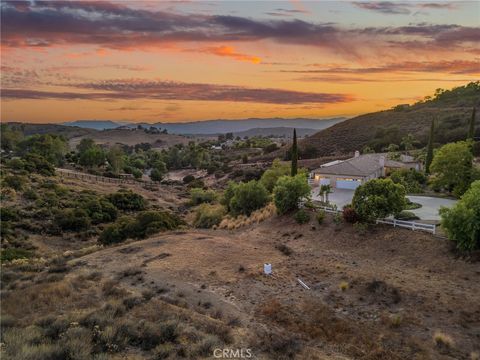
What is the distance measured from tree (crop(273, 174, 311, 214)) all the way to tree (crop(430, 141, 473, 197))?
11455 millimetres

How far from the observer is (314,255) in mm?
19984

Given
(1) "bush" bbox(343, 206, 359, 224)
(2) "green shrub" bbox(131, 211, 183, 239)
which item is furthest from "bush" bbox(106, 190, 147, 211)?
(1) "bush" bbox(343, 206, 359, 224)

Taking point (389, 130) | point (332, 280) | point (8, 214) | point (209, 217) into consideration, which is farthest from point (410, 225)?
point (389, 130)

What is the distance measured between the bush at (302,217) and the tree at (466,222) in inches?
361

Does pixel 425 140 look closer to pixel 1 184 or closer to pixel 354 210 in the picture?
pixel 354 210


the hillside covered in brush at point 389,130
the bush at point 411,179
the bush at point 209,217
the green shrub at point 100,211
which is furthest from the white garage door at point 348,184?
the hillside covered in brush at point 389,130

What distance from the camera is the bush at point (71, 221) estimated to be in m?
32.0

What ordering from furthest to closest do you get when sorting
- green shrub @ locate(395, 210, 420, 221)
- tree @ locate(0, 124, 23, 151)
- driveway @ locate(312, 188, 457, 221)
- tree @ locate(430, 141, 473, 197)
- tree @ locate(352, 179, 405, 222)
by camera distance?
tree @ locate(0, 124, 23, 151) → tree @ locate(430, 141, 473, 197) → driveway @ locate(312, 188, 457, 221) → green shrub @ locate(395, 210, 420, 221) → tree @ locate(352, 179, 405, 222)

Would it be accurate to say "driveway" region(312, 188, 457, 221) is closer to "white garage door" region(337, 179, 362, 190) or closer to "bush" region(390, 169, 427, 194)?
"white garage door" region(337, 179, 362, 190)

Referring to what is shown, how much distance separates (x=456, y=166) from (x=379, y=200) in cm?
1224

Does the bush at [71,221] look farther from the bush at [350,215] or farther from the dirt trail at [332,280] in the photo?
the bush at [350,215]

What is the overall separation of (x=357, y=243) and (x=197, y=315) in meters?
11.8

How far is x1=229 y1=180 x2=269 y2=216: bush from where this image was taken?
31.9m

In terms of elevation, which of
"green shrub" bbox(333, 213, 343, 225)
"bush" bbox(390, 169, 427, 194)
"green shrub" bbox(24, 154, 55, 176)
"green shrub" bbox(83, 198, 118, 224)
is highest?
"green shrub" bbox(333, 213, 343, 225)
